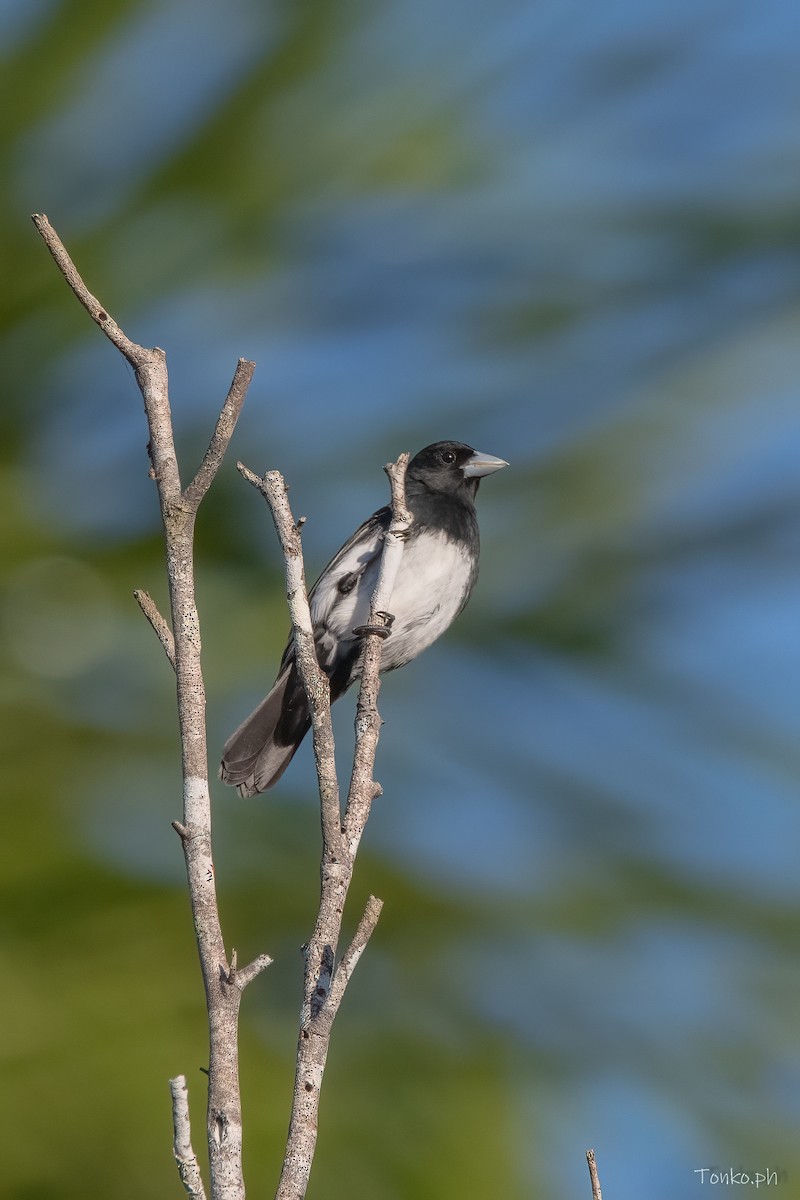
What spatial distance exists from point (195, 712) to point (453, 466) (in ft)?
9.64

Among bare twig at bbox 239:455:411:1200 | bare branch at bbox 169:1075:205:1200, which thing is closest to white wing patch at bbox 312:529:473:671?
bare twig at bbox 239:455:411:1200

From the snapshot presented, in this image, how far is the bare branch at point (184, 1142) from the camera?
130 centimetres

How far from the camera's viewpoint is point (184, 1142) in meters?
1.31

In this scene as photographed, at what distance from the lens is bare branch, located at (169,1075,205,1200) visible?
51.3 inches

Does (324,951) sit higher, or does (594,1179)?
(324,951)

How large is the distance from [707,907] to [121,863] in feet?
7.02

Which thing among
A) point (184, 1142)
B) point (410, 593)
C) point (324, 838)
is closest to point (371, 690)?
point (324, 838)

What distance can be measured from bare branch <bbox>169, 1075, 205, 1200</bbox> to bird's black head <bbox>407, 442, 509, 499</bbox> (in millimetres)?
3263

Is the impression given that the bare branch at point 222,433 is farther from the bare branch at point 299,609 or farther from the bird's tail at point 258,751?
the bird's tail at point 258,751

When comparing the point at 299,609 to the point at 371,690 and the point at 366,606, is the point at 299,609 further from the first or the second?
the point at 366,606

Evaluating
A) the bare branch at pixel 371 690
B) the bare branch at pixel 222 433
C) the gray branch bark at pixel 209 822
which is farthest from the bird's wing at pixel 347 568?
the bare branch at pixel 222 433

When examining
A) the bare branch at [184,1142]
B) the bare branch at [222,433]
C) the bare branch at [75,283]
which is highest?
the bare branch at [75,283]

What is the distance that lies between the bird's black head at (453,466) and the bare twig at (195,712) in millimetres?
2578

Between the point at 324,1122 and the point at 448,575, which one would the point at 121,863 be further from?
the point at 448,575
